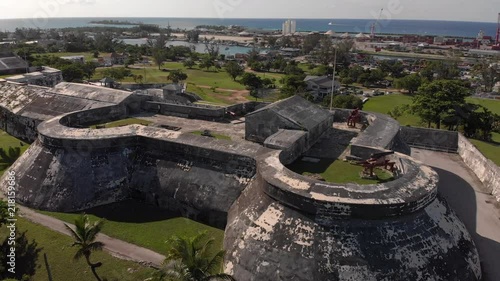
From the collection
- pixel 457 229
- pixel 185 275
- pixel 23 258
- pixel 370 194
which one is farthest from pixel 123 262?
pixel 457 229

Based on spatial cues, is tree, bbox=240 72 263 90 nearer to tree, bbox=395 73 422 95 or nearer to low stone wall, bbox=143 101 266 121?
tree, bbox=395 73 422 95

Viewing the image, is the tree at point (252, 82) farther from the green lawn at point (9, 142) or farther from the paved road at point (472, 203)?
the paved road at point (472, 203)

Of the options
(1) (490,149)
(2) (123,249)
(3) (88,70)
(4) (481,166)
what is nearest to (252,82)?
(3) (88,70)

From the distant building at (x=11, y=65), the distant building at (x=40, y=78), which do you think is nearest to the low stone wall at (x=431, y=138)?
the distant building at (x=40, y=78)

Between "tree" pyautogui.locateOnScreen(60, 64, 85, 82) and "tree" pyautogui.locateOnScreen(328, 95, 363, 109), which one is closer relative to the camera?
"tree" pyautogui.locateOnScreen(328, 95, 363, 109)

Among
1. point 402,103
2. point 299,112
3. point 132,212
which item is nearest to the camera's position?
point 132,212

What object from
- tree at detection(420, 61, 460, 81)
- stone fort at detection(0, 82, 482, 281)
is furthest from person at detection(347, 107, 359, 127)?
tree at detection(420, 61, 460, 81)

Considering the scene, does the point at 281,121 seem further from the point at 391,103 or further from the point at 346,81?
the point at 346,81
